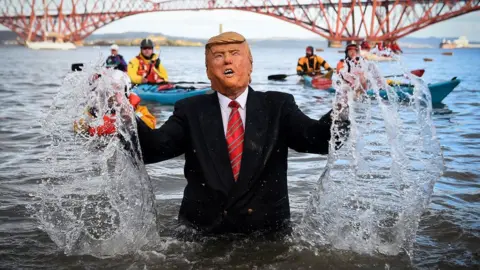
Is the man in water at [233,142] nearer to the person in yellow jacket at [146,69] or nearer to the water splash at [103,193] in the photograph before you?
the water splash at [103,193]

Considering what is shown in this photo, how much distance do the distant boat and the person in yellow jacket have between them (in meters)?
80.3

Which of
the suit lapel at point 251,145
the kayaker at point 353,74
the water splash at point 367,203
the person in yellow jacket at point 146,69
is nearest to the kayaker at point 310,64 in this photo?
the person in yellow jacket at point 146,69

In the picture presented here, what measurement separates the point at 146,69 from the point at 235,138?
9.81 m

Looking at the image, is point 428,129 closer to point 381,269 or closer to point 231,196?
point 381,269

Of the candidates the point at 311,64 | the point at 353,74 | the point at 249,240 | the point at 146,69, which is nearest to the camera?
the point at 353,74

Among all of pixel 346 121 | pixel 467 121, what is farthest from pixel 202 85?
pixel 346 121

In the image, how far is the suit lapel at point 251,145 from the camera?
271 cm

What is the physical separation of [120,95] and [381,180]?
10.8 ft

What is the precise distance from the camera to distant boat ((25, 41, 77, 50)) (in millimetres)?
87125

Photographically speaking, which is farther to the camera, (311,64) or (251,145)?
(311,64)

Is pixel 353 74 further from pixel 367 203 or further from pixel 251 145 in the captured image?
pixel 367 203

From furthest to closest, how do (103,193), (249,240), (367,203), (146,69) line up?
(146,69) → (103,193) → (367,203) → (249,240)

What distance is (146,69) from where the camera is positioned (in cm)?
1222

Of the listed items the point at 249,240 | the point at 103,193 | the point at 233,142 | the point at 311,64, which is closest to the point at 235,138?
the point at 233,142
